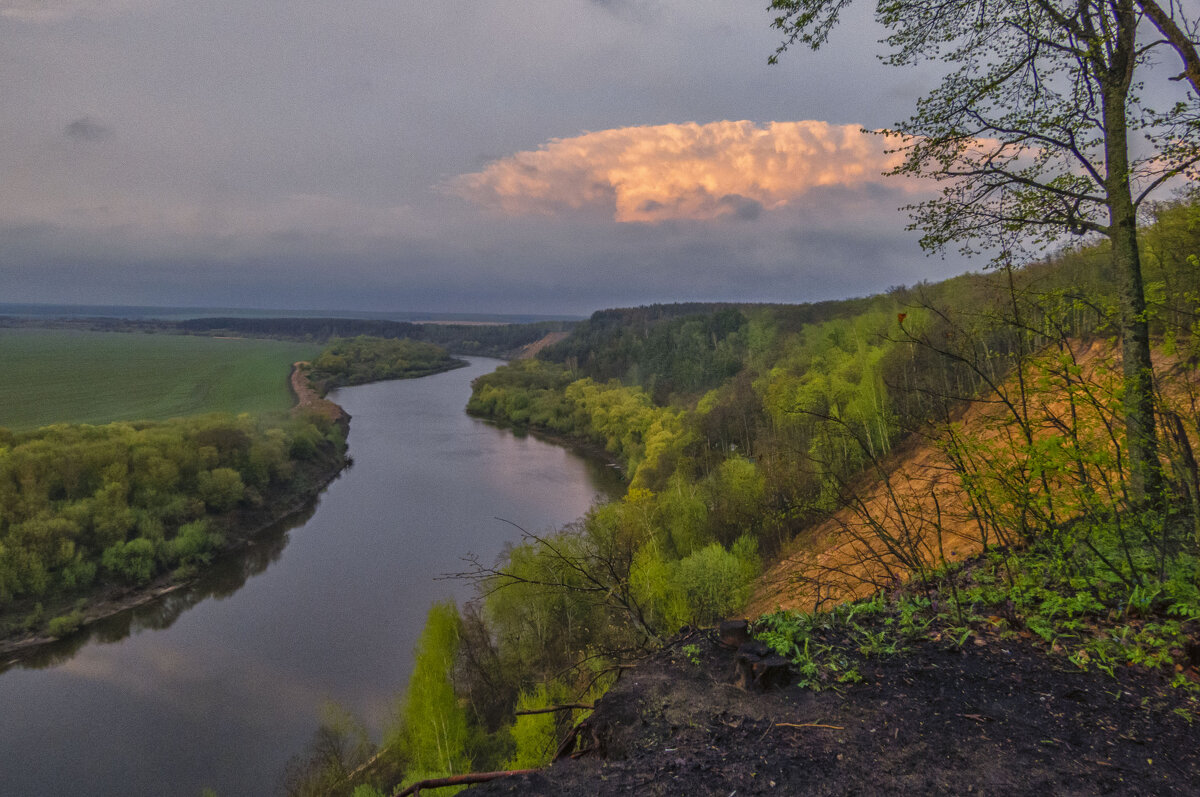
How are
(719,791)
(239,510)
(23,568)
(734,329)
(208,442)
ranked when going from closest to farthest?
(719,791) → (23,568) → (239,510) → (208,442) → (734,329)

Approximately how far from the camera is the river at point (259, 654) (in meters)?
14.3

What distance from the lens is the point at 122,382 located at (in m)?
54.0

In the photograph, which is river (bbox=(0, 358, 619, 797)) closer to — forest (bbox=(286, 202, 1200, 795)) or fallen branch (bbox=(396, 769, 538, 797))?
forest (bbox=(286, 202, 1200, 795))

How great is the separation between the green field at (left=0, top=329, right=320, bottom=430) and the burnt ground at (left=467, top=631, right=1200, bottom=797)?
44853 mm

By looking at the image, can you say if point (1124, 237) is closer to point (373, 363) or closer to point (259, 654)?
point (259, 654)

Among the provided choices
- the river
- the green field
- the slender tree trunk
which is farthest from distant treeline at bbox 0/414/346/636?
the slender tree trunk

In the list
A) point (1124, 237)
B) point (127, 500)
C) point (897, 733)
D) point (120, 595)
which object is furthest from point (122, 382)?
point (1124, 237)

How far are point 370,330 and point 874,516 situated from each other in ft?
590

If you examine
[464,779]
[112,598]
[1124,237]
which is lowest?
[112,598]

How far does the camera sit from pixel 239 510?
30438 millimetres

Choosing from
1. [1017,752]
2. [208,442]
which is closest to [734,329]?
[208,442]

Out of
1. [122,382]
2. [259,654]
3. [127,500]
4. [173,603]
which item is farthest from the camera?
[122,382]

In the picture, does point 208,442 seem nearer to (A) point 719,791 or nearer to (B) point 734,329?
(A) point 719,791

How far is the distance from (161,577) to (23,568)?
4427mm
